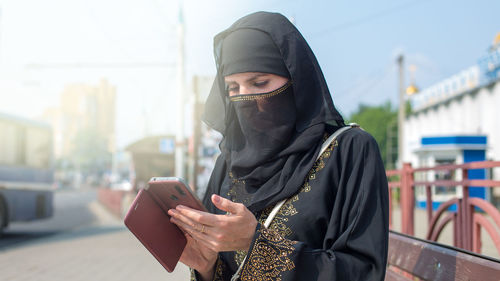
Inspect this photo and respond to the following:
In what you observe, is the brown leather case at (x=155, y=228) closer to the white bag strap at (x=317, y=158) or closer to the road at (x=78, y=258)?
the white bag strap at (x=317, y=158)

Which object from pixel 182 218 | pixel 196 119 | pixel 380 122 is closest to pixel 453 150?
pixel 196 119

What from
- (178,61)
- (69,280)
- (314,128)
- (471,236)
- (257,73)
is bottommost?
(69,280)

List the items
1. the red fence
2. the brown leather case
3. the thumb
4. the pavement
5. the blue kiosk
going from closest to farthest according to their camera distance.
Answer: the thumb, the brown leather case, the red fence, the pavement, the blue kiosk

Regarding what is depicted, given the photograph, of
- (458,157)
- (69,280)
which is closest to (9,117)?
(69,280)

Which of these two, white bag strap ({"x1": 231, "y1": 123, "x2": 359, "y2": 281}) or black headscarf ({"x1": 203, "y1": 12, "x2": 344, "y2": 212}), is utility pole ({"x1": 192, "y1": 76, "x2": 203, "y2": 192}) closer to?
black headscarf ({"x1": 203, "y1": 12, "x2": 344, "y2": 212})

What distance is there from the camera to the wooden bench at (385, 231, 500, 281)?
Answer: 1.57 m

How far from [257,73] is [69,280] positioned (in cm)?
469

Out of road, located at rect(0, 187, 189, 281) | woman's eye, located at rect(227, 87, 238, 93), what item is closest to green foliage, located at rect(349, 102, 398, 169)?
road, located at rect(0, 187, 189, 281)

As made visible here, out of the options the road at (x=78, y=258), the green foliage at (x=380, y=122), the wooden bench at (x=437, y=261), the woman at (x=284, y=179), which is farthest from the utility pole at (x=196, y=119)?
the green foliage at (x=380, y=122)

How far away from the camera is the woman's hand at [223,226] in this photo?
125cm

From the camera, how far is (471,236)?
309 centimetres

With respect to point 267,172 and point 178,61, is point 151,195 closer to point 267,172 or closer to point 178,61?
point 267,172

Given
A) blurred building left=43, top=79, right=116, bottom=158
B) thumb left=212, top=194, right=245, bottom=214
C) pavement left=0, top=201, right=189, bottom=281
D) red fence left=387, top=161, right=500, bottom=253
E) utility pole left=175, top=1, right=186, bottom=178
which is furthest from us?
blurred building left=43, top=79, right=116, bottom=158

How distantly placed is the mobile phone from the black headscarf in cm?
24
